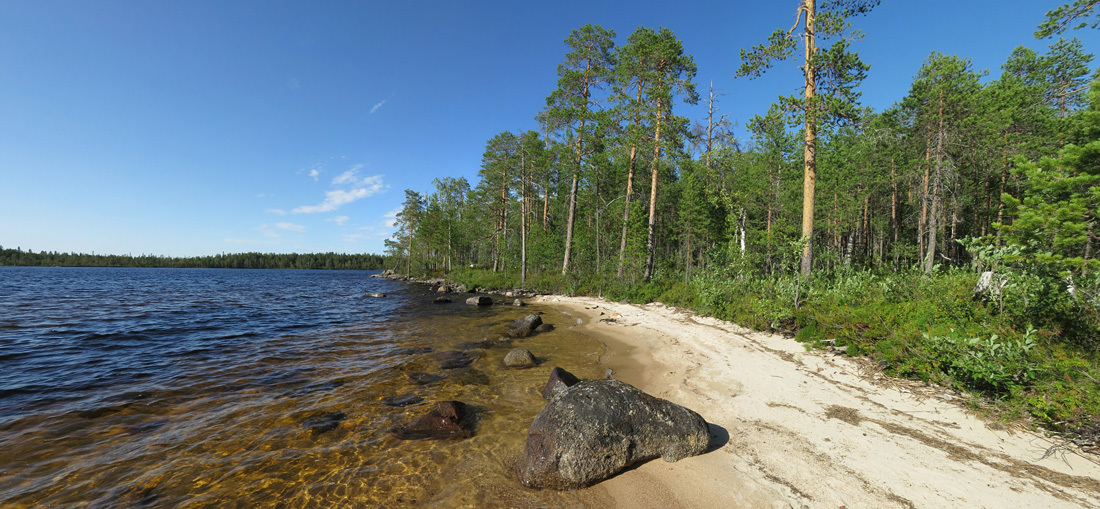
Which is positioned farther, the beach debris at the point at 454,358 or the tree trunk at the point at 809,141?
the tree trunk at the point at 809,141

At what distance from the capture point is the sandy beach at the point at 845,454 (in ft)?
11.9

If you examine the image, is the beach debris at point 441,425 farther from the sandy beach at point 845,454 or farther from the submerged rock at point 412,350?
the submerged rock at point 412,350

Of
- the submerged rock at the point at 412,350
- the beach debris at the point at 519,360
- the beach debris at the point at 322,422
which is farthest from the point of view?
the submerged rock at the point at 412,350

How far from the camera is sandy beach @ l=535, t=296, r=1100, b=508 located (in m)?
3.62

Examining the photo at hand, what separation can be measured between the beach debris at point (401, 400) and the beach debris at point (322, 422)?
834 mm

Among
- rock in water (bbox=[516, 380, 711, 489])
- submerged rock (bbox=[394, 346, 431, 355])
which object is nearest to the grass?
rock in water (bbox=[516, 380, 711, 489])

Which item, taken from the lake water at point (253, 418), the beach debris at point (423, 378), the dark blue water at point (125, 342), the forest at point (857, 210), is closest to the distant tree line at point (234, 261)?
the forest at point (857, 210)

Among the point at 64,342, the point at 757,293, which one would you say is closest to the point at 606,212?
the point at 757,293

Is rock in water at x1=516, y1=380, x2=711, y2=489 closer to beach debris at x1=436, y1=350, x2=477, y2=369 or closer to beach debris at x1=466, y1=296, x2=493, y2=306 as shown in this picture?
beach debris at x1=436, y1=350, x2=477, y2=369

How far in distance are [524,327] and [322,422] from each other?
8.37 meters

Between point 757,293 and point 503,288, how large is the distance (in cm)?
2502

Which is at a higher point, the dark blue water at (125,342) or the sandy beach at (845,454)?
the sandy beach at (845,454)

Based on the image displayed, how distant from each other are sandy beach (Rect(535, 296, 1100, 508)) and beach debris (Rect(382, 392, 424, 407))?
4.66 metres

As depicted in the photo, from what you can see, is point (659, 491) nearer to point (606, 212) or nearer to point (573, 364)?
point (573, 364)
